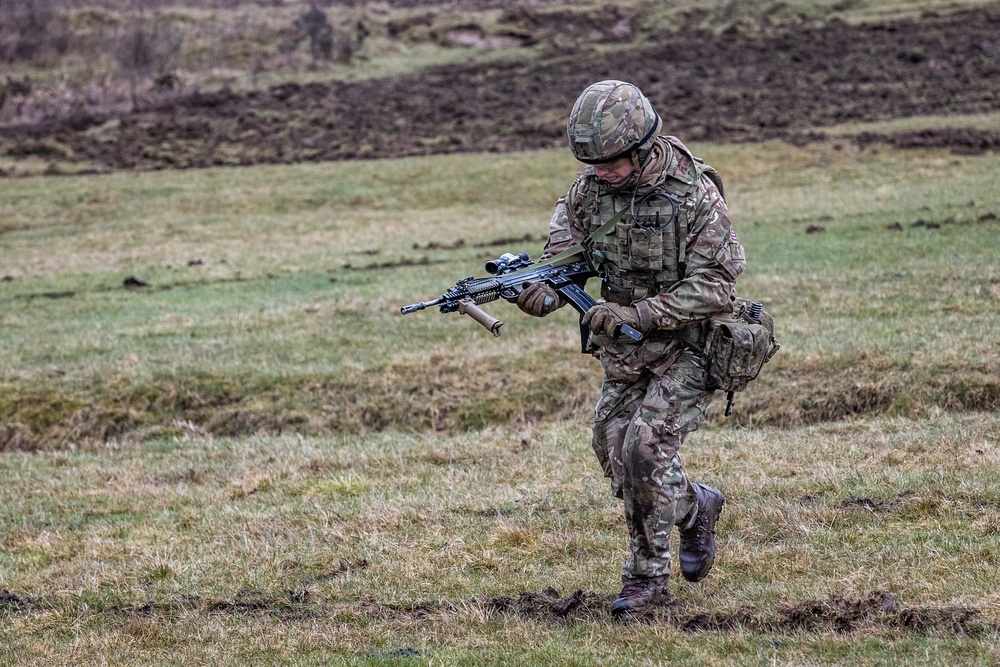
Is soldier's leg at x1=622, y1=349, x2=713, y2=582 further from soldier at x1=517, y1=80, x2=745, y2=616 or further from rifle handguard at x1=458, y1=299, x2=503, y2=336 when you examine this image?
rifle handguard at x1=458, y1=299, x2=503, y2=336

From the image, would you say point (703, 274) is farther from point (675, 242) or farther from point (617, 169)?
point (617, 169)

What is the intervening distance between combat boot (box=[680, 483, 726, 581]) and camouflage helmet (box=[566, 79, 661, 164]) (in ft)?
6.05

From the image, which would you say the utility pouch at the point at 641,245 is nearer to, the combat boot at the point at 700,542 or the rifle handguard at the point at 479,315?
the rifle handguard at the point at 479,315

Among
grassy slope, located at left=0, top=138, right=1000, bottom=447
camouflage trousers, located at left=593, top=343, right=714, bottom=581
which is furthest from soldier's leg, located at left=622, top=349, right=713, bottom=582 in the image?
grassy slope, located at left=0, top=138, right=1000, bottom=447

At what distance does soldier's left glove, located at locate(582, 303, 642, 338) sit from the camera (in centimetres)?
609

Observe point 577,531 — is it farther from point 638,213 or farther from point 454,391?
point 454,391

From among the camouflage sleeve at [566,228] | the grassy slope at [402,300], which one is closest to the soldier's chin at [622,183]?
the camouflage sleeve at [566,228]

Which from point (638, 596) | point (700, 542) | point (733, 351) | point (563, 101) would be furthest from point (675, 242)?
point (563, 101)

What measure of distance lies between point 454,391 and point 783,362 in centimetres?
344

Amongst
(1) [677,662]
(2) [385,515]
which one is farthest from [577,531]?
(1) [677,662]

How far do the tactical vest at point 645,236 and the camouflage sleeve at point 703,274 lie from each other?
0.06m

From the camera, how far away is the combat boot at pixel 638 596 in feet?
19.9

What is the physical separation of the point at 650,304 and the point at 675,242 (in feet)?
1.22

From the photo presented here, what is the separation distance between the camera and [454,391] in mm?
13016
